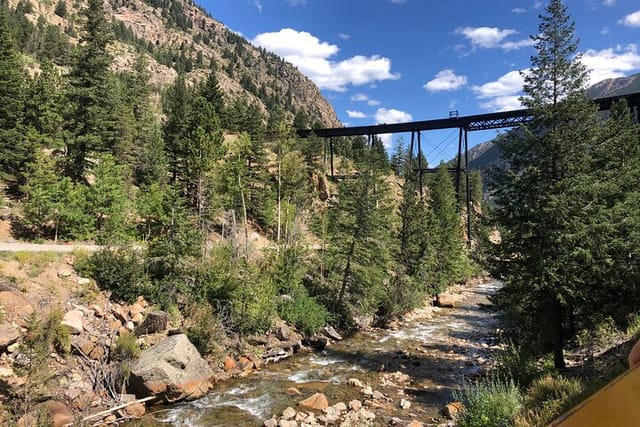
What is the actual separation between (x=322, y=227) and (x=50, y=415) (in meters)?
22.7

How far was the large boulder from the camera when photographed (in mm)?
13078

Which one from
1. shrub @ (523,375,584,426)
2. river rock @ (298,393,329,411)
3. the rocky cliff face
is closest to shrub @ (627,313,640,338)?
shrub @ (523,375,584,426)

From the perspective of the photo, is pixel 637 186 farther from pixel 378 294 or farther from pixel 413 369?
pixel 378 294

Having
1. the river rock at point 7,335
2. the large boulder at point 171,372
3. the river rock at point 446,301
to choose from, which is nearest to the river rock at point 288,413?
the large boulder at point 171,372

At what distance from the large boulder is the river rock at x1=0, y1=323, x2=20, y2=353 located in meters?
3.60

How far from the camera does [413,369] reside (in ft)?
56.7

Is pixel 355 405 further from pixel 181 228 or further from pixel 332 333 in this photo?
pixel 181 228

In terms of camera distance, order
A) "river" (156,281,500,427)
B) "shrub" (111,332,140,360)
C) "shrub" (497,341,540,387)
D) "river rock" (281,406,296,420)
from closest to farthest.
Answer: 1. "river rock" (281,406,296,420)
2. "shrub" (497,341,540,387)
3. "river" (156,281,500,427)
4. "shrub" (111,332,140,360)

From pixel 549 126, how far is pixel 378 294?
16.7m

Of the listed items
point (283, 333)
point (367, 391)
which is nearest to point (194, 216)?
point (283, 333)

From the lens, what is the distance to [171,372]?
1343 centimetres

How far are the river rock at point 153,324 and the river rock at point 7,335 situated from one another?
4.20 m

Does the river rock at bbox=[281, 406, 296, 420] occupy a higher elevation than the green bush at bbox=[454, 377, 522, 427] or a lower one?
lower

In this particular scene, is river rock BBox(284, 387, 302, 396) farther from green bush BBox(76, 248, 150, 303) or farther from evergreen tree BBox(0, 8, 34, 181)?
evergreen tree BBox(0, 8, 34, 181)
